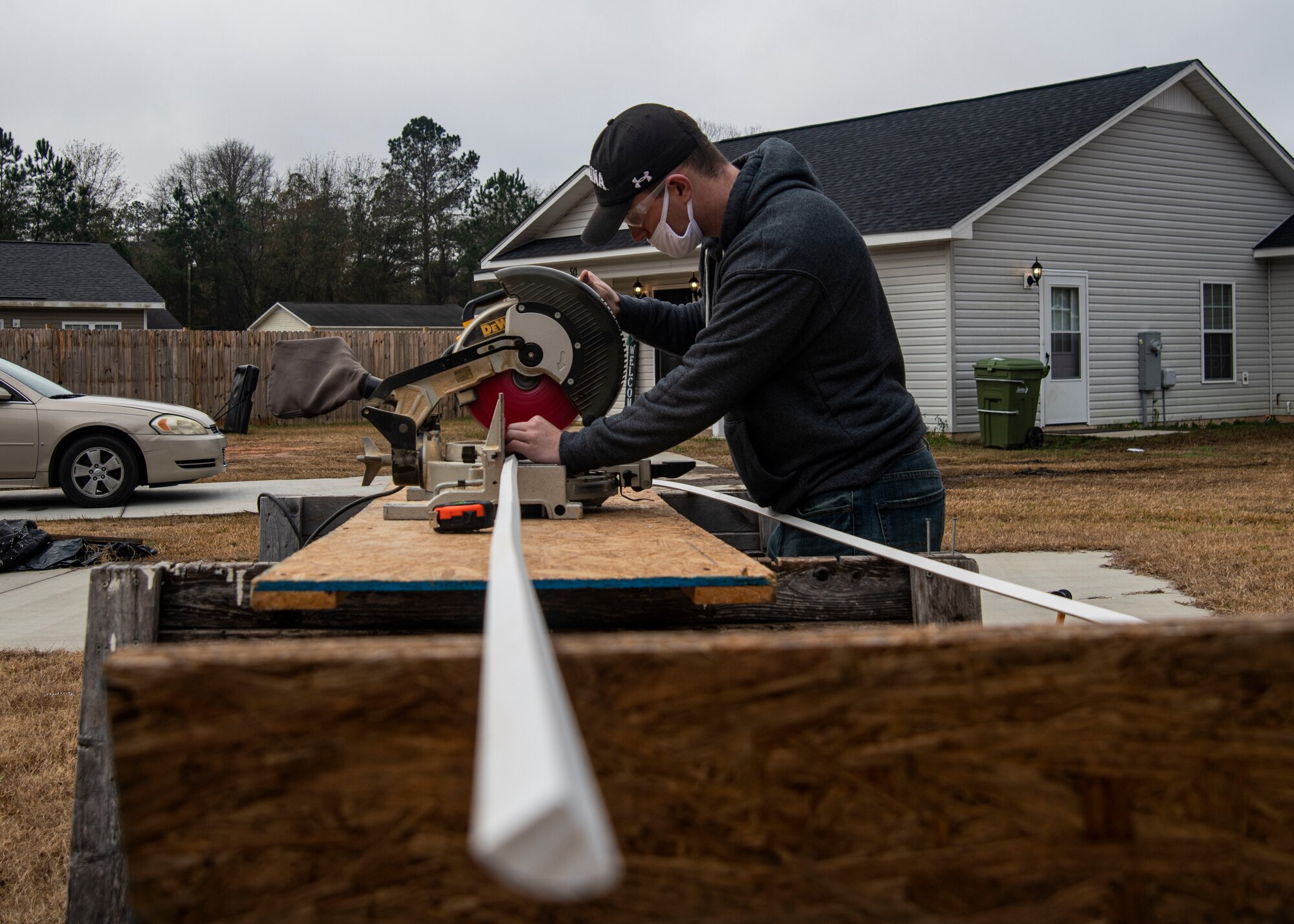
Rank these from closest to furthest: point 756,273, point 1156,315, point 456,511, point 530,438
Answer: point 456,511, point 756,273, point 530,438, point 1156,315

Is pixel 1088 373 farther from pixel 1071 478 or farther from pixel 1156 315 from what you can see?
pixel 1071 478

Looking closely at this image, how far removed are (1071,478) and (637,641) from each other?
35.5ft

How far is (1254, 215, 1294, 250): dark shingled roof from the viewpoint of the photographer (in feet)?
58.6

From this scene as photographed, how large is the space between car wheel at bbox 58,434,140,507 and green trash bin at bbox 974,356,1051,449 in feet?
34.1

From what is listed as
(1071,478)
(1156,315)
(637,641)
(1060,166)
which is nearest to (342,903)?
(637,641)

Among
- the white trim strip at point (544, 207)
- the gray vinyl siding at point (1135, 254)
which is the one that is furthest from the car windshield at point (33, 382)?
the gray vinyl siding at point (1135, 254)

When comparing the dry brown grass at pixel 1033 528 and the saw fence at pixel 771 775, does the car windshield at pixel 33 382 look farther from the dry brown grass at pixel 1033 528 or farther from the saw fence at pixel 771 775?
the saw fence at pixel 771 775

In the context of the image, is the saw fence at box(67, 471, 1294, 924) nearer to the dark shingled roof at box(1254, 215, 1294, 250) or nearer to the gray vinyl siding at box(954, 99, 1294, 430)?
the gray vinyl siding at box(954, 99, 1294, 430)

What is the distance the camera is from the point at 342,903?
3.14 feet

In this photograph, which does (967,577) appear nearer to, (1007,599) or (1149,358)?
(1007,599)

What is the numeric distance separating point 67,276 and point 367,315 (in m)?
12.6

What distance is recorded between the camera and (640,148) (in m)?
2.74

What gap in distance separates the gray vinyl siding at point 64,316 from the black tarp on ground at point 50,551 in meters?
27.7

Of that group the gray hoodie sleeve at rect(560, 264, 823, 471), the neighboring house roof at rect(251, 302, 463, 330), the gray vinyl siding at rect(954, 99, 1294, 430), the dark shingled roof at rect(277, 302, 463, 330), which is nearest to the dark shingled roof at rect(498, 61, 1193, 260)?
the gray vinyl siding at rect(954, 99, 1294, 430)
